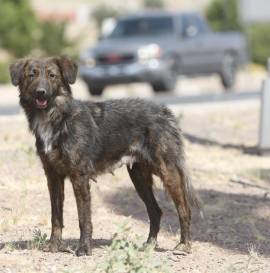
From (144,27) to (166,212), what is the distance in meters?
13.5

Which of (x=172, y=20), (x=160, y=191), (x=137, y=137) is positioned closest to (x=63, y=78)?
(x=137, y=137)

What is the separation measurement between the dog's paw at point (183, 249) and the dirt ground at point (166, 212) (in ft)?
0.21

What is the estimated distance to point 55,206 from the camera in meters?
7.88

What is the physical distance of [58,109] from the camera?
762cm

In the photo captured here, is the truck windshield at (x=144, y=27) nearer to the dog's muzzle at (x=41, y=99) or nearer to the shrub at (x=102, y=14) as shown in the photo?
the dog's muzzle at (x=41, y=99)

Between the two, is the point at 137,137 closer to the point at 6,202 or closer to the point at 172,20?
the point at 6,202

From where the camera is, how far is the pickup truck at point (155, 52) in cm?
2217

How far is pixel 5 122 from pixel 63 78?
767 centimetres

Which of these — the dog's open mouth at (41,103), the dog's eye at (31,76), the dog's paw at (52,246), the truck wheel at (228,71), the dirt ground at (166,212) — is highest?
the dog's eye at (31,76)

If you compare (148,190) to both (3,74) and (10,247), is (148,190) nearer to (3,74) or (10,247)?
(10,247)

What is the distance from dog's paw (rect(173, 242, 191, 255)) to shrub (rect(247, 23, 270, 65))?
117 feet

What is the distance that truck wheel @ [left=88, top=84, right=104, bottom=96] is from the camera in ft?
74.8

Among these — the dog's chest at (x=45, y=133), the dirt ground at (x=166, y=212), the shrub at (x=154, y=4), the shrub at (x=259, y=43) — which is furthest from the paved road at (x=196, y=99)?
the shrub at (x=154, y=4)

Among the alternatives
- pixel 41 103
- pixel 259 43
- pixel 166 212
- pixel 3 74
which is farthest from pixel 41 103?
pixel 259 43
